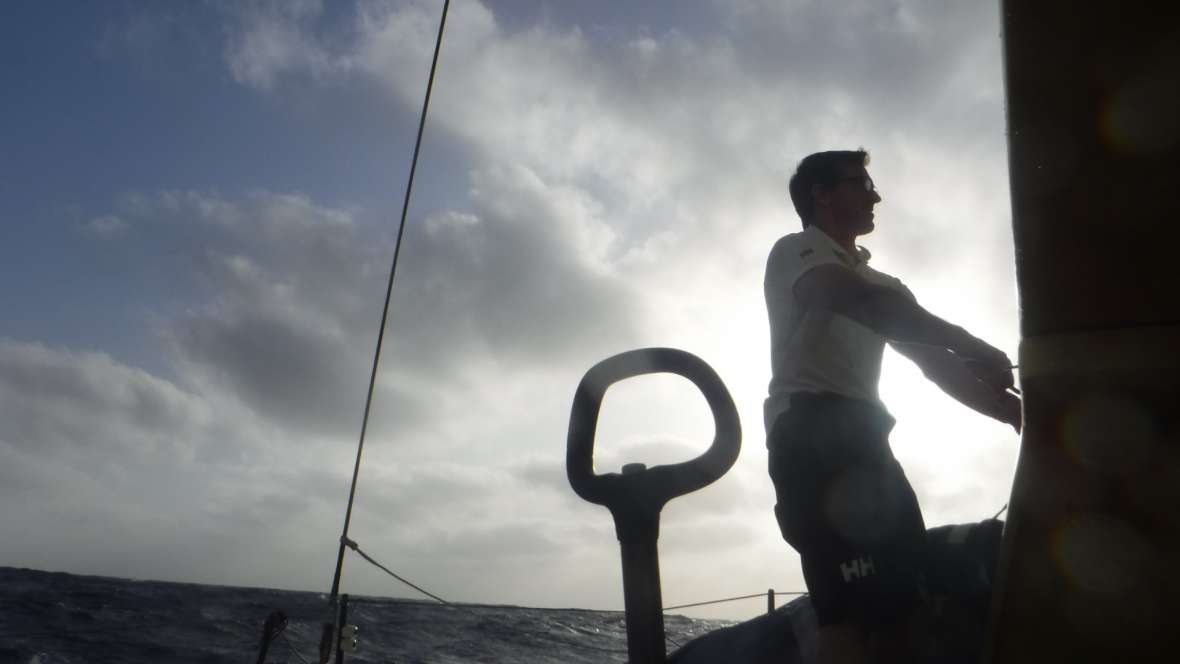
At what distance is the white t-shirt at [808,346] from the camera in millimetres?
1878

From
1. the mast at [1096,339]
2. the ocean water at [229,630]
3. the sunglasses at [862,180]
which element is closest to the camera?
the mast at [1096,339]

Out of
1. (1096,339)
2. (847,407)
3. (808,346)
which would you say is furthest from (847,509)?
(1096,339)

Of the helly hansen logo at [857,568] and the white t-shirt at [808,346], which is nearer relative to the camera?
the helly hansen logo at [857,568]

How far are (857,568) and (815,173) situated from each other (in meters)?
0.93

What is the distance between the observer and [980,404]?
6.23 ft

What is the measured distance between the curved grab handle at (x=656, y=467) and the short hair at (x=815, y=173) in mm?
1139

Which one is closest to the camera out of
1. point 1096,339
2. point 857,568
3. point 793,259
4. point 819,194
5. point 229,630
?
point 1096,339

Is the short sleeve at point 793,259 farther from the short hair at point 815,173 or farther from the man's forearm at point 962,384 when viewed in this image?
the man's forearm at point 962,384

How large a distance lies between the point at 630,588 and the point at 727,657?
1256 millimetres

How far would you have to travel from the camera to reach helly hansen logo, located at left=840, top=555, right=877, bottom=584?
164 cm

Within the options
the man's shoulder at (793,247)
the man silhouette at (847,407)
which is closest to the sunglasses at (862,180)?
the man silhouette at (847,407)

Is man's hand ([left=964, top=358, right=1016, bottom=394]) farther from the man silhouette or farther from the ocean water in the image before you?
the ocean water

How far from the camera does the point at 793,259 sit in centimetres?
181

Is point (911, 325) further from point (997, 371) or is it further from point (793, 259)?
point (793, 259)
